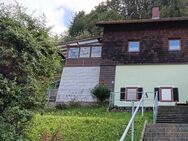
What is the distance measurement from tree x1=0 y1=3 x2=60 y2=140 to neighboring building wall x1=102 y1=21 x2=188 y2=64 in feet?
56.5

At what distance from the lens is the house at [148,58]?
80.2 feet

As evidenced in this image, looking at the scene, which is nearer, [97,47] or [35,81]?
[35,81]

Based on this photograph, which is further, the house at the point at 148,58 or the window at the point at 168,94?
the house at the point at 148,58

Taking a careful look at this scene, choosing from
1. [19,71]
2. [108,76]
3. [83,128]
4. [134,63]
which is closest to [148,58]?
[134,63]

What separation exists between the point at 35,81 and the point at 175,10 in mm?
37658

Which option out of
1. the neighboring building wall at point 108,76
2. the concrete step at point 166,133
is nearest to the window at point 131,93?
the neighboring building wall at point 108,76

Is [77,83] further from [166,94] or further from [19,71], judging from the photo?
[19,71]

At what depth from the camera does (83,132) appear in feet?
41.4

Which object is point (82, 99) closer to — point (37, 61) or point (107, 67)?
point (107, 67)

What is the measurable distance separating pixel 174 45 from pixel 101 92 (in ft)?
22.1

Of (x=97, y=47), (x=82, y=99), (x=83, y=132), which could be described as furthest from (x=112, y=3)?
(x=83, y=132)

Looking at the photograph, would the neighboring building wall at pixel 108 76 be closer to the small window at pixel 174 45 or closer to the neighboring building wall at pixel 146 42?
the neighboring building wall at pixel 146 42

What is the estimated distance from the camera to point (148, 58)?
25.7 m

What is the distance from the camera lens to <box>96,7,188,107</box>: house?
80.2 feet
